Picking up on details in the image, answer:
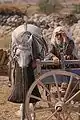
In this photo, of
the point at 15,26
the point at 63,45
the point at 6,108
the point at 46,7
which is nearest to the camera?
the point at 63,45

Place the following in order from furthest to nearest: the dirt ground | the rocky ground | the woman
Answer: the rocky ground, the dirt ground, the woman

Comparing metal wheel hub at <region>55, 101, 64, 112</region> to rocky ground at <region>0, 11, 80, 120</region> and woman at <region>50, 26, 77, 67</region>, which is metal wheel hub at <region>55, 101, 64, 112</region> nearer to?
woman at <region>50, 26, 77, 67</region>

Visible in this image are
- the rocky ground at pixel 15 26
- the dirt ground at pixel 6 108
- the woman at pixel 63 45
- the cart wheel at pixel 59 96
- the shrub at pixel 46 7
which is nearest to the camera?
the cart wheel at pixel 59 96

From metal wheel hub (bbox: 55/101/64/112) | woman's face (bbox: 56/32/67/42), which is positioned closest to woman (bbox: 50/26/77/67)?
woman's face (bbox: 56/32/67/42)

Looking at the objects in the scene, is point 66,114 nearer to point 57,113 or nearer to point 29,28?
point 57,113

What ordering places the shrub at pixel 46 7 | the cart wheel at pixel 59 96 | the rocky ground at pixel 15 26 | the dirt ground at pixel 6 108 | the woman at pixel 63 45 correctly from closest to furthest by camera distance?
the cart wheel at pixel 59 96 → the woman at pixel 63 45 → the dirt ground at pixel 6 108 → the rocky ground at pixel 15 26 → the shrub at pixel 46 7

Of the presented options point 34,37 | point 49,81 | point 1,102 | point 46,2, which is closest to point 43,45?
point 34,37

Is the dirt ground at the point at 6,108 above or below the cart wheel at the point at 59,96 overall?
below

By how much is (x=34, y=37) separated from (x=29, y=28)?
6.7 inches

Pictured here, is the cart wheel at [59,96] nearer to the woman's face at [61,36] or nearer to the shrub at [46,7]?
the woman's face at [61,36]

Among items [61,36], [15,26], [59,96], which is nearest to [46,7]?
[15,26]

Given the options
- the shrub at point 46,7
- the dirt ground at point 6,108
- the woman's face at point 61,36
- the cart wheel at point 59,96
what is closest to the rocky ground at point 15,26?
the dirt ground at point 6,108

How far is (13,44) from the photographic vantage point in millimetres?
5172

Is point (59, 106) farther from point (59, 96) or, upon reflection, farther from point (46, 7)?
point (46, 7)
